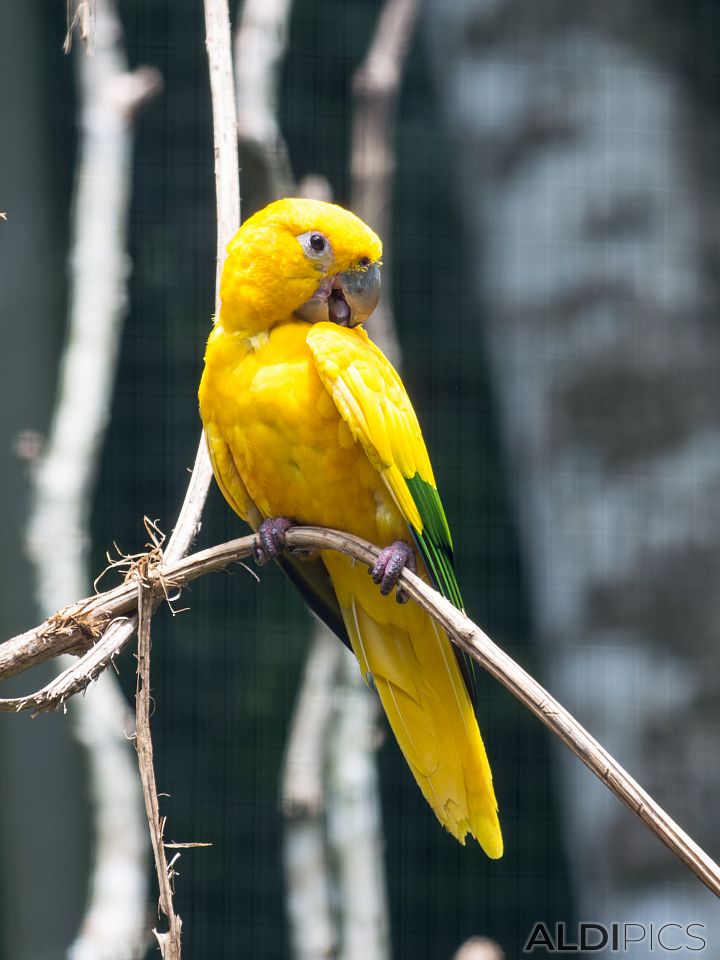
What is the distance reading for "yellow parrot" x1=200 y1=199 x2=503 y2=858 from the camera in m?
0.76

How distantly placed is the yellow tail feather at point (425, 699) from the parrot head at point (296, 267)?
0.65 ft

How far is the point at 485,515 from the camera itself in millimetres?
1453

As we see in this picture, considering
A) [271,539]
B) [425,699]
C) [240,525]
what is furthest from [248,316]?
[240,525]

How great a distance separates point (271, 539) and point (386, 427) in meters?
0.13

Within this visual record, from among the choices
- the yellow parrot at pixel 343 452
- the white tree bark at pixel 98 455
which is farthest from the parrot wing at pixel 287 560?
the white tree bark at pixel 98 455

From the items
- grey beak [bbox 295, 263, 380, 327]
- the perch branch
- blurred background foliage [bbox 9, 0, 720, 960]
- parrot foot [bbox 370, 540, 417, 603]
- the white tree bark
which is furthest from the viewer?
blurred background foliage [bbox 9, 0, 720, 960]

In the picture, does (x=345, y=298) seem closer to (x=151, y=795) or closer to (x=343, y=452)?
(x=343, y=452)

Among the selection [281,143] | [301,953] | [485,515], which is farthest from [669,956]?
[281,143]

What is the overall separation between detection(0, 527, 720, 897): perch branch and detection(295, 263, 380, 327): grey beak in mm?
198

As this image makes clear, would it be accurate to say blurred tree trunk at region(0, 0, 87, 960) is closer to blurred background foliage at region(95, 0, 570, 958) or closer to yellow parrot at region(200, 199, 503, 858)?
blurred background foliage at region(95, 0, 570, 958)

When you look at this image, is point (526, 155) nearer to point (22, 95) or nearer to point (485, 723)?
point (22, 95)

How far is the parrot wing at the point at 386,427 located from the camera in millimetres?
740

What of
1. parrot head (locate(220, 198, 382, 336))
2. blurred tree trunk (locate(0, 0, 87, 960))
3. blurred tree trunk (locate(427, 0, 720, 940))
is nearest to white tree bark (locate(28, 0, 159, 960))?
blurred tree trunk (locate(0, 0, 87, 960))

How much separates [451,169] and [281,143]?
0.84 ft
